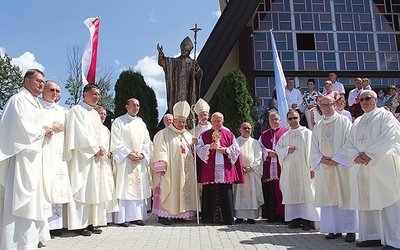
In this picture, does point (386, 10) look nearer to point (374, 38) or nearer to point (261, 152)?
point (374, 38)

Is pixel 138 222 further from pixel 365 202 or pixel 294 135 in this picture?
pixel 365 202

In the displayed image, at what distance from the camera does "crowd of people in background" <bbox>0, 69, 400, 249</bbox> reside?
4926 mm

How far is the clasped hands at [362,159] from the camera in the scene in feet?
17.0

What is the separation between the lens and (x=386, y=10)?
1595 centimetres

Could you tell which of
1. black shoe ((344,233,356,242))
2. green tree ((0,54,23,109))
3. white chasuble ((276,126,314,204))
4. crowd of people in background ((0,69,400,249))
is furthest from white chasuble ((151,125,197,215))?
green tree ((0,54,23,109))

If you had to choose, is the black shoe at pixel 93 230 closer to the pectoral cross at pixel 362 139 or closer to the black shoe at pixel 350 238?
the black shoe at pixel 350 238

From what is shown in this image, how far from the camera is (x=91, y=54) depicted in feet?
35.3

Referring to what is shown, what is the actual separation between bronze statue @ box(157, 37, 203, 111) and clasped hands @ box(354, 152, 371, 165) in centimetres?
488

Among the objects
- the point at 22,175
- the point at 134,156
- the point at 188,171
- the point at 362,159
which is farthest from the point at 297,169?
the point at 22,175

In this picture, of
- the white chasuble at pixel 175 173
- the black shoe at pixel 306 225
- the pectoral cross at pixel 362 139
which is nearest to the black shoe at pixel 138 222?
the white chasuble at pixel 175 173

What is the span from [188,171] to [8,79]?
29415 mm

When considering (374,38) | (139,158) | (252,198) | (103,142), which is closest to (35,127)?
(103,142)

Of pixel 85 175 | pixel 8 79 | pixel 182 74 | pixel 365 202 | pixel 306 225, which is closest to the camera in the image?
pixel 365 202

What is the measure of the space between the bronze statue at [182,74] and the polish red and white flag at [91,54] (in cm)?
210
